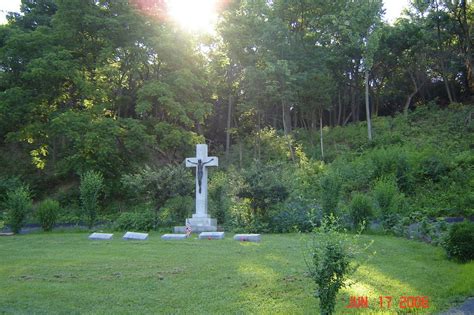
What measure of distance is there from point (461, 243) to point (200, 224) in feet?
28.3

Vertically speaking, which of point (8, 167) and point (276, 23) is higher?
point (276, 23)

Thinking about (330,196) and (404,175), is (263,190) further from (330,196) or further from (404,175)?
(404,175)

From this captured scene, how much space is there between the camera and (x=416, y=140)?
25141mm

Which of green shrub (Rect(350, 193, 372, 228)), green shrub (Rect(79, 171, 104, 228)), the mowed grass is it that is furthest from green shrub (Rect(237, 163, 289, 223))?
green shrub (Rect(79, 171, 104, 228))

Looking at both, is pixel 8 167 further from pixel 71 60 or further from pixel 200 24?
pixel 200 24

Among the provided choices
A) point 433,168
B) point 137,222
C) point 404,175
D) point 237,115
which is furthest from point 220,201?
point 237,115

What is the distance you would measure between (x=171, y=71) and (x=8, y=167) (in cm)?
1219

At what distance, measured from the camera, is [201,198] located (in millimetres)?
15211

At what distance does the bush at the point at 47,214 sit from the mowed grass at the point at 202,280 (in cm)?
581

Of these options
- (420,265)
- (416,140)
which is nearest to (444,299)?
(420,265)

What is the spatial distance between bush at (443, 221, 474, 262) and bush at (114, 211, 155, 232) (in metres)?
9.94
